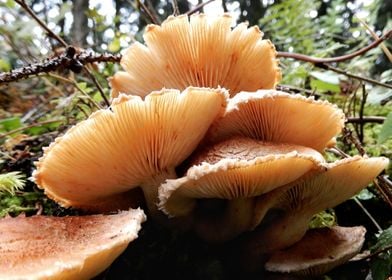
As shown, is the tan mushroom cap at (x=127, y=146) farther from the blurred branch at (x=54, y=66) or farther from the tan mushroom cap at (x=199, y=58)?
the blurred branch at (x=54, y=66)

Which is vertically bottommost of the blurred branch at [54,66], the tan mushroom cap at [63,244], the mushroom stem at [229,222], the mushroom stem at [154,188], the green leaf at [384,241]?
the green leaf at [384,241]

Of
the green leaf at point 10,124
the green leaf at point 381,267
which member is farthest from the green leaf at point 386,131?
the green leaf at point 10,124

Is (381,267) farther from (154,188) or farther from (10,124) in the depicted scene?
(10,124)

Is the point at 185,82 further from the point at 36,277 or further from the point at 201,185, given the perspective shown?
the point at 36,277

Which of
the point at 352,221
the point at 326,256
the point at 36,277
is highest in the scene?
the point at 36,277

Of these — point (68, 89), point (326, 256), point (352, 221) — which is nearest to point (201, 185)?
point (326, 256)

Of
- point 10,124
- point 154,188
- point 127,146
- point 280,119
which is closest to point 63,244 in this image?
point 127,146

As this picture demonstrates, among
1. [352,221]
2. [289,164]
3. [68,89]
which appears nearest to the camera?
[289,164]

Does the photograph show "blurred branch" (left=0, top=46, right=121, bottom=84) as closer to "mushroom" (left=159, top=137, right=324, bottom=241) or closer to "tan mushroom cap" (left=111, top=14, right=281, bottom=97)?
"tan mushroom cap" (left=111, top=14, right=281, bottom=97)
